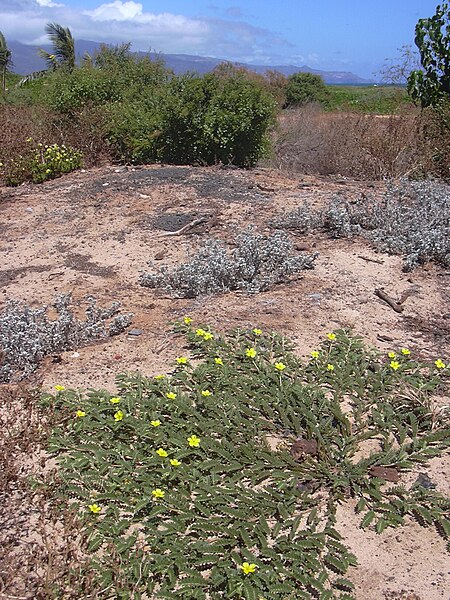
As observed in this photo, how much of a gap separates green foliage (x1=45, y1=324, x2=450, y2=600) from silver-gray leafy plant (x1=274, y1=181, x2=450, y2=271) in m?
1.73

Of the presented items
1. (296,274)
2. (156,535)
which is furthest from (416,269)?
(156,535)

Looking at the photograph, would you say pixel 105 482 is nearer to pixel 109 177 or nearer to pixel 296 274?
pixel 296 274

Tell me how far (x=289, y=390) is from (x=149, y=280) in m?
1.97

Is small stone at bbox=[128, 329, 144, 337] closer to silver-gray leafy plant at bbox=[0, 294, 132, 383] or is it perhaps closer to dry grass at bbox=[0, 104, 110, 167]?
silver-gray leafy plant at bbox=[0, 294, 132, 383]

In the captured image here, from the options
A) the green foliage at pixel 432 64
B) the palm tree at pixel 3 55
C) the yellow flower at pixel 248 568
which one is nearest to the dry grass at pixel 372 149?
the green foliage at pixel 432 64

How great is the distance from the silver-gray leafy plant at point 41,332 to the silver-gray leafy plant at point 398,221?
2.33 meters

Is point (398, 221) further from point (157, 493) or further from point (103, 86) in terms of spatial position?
point (103, 86)

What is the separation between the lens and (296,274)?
5012 mm

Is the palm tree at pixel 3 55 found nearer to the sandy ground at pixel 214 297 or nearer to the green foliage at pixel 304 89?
the green foliage at pixel 304 89

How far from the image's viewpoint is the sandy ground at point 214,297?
256 cm

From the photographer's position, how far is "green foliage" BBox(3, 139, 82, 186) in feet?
29.6

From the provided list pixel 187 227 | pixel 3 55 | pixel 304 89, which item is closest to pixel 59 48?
pixel 3 55

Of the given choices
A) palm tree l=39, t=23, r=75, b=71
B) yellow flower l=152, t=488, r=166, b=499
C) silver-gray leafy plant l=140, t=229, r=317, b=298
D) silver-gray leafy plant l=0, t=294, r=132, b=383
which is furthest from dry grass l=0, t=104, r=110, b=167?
palm tree l=39, t=23, r=75, b=71

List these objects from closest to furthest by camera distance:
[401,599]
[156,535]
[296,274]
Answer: [401,599], [156,535], [296,274]
